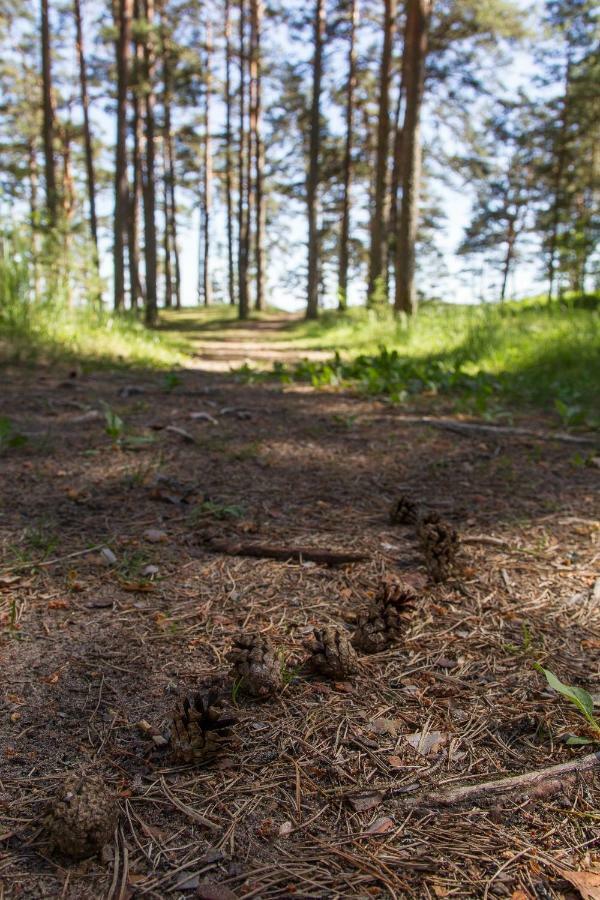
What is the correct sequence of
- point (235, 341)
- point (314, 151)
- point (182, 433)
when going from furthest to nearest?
point (314, 151) < point (235, 341) < point (182, 433)

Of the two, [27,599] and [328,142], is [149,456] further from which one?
[328,142]

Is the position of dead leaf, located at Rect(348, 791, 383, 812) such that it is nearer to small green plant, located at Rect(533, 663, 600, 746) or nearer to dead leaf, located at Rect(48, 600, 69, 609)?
small green plant, located at Rect(533, 663, 600, 746)

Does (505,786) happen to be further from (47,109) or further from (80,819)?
(47,109)

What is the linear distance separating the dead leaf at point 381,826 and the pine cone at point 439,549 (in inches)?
41.8

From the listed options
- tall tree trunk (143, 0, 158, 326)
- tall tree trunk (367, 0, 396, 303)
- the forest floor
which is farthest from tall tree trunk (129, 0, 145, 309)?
the forest floor

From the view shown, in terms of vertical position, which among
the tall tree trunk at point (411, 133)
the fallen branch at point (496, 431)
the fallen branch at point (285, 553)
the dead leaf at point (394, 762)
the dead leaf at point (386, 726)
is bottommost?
the dead leaf at point (394, 762)

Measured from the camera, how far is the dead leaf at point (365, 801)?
1.19 metres

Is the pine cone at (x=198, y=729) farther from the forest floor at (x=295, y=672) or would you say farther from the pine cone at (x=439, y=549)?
the pine cone at (x=439, y=549)

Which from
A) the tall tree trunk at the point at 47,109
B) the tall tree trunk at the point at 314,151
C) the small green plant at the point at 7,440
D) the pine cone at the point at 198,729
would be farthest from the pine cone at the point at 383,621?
the tall tree trunk at the point at 314,151

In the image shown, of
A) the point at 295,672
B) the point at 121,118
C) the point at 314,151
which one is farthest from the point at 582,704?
the point at 314,151

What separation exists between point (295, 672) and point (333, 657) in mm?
111

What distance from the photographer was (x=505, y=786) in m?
1.22

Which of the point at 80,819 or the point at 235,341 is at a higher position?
the point at 235,341

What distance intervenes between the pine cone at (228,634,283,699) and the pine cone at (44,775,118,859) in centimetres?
44
